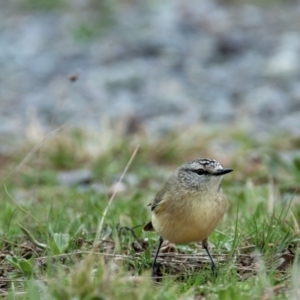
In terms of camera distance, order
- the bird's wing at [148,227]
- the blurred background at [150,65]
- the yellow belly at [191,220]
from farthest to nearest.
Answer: the blurred background at [150,65] < the bird's wing at [148,227] < the yellow belly at [191,220]

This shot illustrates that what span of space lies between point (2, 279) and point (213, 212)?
129 cm

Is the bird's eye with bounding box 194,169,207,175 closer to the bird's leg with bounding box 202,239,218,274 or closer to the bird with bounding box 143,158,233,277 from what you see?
the bird with bounding box 143,158,233,277

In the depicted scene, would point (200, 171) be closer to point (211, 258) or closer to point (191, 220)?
point (191, 220)

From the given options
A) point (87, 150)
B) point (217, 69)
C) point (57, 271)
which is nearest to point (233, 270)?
point (57, 271)

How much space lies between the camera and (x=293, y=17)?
1811 cm

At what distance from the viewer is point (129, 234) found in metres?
6.25

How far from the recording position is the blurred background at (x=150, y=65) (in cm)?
1295

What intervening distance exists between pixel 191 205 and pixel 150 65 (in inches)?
403

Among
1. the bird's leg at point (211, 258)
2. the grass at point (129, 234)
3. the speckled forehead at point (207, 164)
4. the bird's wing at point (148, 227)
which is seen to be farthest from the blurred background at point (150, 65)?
the bird's leg at point (211, 258)

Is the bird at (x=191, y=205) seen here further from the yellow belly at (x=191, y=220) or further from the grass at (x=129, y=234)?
the grass at (x=129, y=234)

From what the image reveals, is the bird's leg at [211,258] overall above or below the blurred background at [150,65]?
above

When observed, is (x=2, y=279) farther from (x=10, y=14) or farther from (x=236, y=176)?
(x=10, y=14)

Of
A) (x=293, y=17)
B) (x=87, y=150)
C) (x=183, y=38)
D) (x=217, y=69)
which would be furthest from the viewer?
(x=293, y=17)

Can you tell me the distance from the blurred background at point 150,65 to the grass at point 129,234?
1273mm
